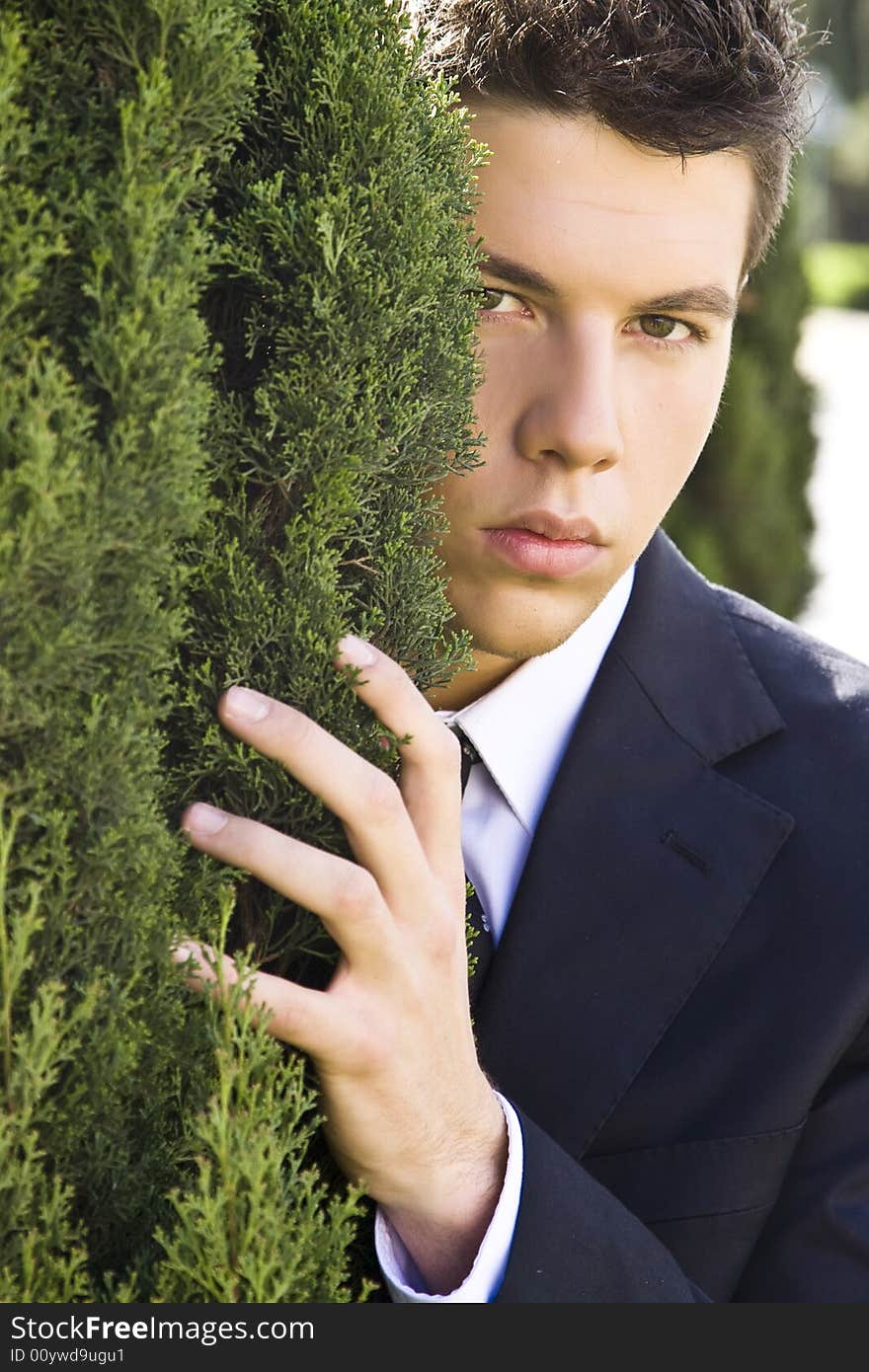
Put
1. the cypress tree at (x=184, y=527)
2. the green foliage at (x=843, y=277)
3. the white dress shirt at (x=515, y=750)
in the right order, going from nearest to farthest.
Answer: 1. the cypress tree at (x=184, y=527)
2. the white dress shirt at (x=515, y=750)
3. the green foliage at (x=843, y=277)

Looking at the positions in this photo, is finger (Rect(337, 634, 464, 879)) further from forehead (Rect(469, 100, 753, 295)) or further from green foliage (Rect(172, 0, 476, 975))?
forehead (Rect(469, 100, 753, 295))

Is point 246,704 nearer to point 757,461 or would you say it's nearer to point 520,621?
point 520,621

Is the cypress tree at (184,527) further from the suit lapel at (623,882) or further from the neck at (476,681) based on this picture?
the neck at (476,681)

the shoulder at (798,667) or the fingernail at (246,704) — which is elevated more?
the fingernail at (246,704)

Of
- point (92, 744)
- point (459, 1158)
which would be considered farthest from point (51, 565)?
point (459, 1158)

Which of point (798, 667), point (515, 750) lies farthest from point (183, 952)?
point (798, 667)

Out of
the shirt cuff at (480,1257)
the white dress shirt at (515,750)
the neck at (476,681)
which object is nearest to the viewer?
the shirt cuff at (480,1257)

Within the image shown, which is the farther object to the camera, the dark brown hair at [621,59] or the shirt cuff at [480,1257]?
the dark brown hair at [621,59]

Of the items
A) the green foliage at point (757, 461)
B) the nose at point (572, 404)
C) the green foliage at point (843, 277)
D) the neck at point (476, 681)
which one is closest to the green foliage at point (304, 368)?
the nose at point (572, 404)

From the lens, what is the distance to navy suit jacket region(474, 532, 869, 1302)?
2613 millimetres

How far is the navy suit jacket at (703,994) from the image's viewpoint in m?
2.61

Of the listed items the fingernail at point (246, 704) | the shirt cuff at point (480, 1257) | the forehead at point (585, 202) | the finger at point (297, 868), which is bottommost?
the shirt cuff at point (480, 1257)

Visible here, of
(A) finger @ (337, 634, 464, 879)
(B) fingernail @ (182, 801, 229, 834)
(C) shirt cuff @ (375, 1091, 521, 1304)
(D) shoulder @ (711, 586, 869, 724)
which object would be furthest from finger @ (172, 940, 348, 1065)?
(D) shoulder @ (711, 586, 869, 724)

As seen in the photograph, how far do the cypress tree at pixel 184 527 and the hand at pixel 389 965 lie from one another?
A: 53mm
